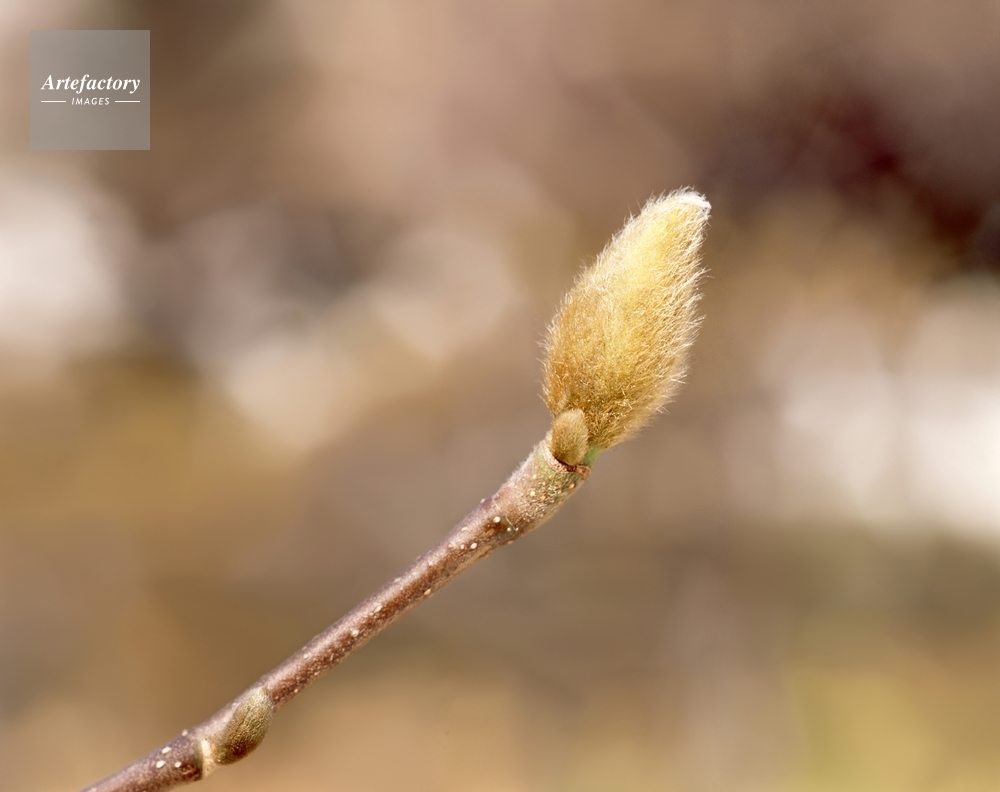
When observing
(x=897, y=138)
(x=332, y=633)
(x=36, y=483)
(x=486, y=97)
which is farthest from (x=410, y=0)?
(x=332, y=633)

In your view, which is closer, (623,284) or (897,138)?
(623,284)

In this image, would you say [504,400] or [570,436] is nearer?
[570,436]

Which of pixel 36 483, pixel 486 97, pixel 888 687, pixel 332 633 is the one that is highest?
pixel 486 97

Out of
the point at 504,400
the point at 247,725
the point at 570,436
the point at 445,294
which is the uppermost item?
the point at 445,294

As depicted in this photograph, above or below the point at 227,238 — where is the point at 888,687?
below

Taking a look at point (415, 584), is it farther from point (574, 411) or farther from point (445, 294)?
point (445, 294)

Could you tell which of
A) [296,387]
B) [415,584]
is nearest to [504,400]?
[296,387]

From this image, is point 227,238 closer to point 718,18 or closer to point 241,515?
point 241,515
